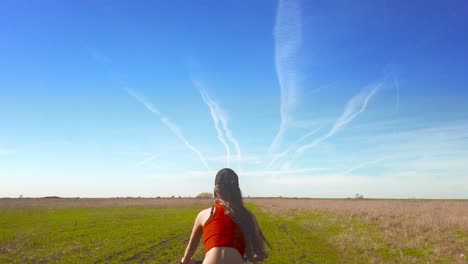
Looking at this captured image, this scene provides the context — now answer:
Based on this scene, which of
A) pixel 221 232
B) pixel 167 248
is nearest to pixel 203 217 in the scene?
pixel 221 232

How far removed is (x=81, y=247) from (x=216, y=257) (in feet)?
66.4

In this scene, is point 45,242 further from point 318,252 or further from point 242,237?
point 242,237

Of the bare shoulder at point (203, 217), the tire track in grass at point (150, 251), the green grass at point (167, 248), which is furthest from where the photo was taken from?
the tire track in grass at point (150, 251)

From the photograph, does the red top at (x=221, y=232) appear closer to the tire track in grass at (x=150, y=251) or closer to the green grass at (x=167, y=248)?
the green grass at (x=167, y=248)

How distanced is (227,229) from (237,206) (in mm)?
265

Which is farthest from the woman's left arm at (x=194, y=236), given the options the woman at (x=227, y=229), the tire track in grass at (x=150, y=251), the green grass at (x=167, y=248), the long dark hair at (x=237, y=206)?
the tire track in grass at (x=150, y=251)

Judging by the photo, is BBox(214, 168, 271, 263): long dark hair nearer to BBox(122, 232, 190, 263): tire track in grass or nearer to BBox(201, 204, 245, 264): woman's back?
BBox(201, 204, 245, 264): woman's back

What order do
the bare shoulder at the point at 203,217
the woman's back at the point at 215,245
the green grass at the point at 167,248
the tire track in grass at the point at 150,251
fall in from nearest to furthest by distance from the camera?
the woman's back at the point at 215,245 → the bare shoulder at the point at 203,217 → the green grass at the point at 167,248 → the tire track in grass at the point at 150,251

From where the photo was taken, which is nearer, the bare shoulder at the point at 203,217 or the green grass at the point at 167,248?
the bare shoulder at the point at 203,217

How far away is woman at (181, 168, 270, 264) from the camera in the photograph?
3514 millimetres

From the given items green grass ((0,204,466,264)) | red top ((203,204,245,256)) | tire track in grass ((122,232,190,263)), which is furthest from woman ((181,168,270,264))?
tire track in grass ((122,232,190,263))

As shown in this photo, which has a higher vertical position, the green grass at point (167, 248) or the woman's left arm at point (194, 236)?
the woman's left arm at point (194, 236)

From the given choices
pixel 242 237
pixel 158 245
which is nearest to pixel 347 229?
pixel 158 245

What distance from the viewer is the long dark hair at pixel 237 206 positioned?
3.66 meters
